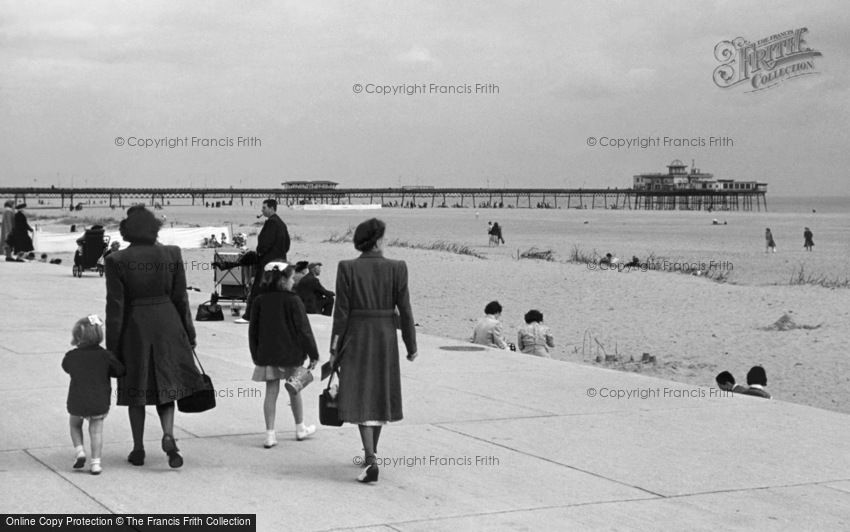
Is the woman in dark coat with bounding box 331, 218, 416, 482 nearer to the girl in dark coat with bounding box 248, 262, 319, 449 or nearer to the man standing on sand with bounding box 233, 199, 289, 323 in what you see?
the girl in dark coat with bounding box 248, 262, 319, 449

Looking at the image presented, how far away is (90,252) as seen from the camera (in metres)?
23.3

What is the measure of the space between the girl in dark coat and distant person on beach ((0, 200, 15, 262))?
2142 cm

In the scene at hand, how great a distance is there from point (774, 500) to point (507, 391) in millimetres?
3996

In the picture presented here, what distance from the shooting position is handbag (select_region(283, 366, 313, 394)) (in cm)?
788

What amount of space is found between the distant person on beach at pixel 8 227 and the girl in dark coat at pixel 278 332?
21.4 metres

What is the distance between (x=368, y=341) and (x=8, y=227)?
24.1 m

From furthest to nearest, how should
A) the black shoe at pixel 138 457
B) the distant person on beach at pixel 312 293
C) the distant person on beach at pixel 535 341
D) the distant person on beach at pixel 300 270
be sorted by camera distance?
the distant person on beach at pixel 312 293, the distant person on beach at pixel 300 270, the distant person on beach at pixel 535 341, the black shoe at pixel 138 457

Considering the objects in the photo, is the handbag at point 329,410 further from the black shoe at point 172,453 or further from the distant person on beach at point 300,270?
the distant person on beach at point 300,270

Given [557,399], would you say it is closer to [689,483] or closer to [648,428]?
[648,428]

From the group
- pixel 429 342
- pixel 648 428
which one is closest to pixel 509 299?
pixel 429 342

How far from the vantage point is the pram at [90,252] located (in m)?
23.0

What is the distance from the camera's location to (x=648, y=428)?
8891mm

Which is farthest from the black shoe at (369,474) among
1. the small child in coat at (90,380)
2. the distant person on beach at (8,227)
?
the distant person on beach at (8,227)

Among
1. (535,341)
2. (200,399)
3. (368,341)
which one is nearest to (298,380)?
(200,399)
